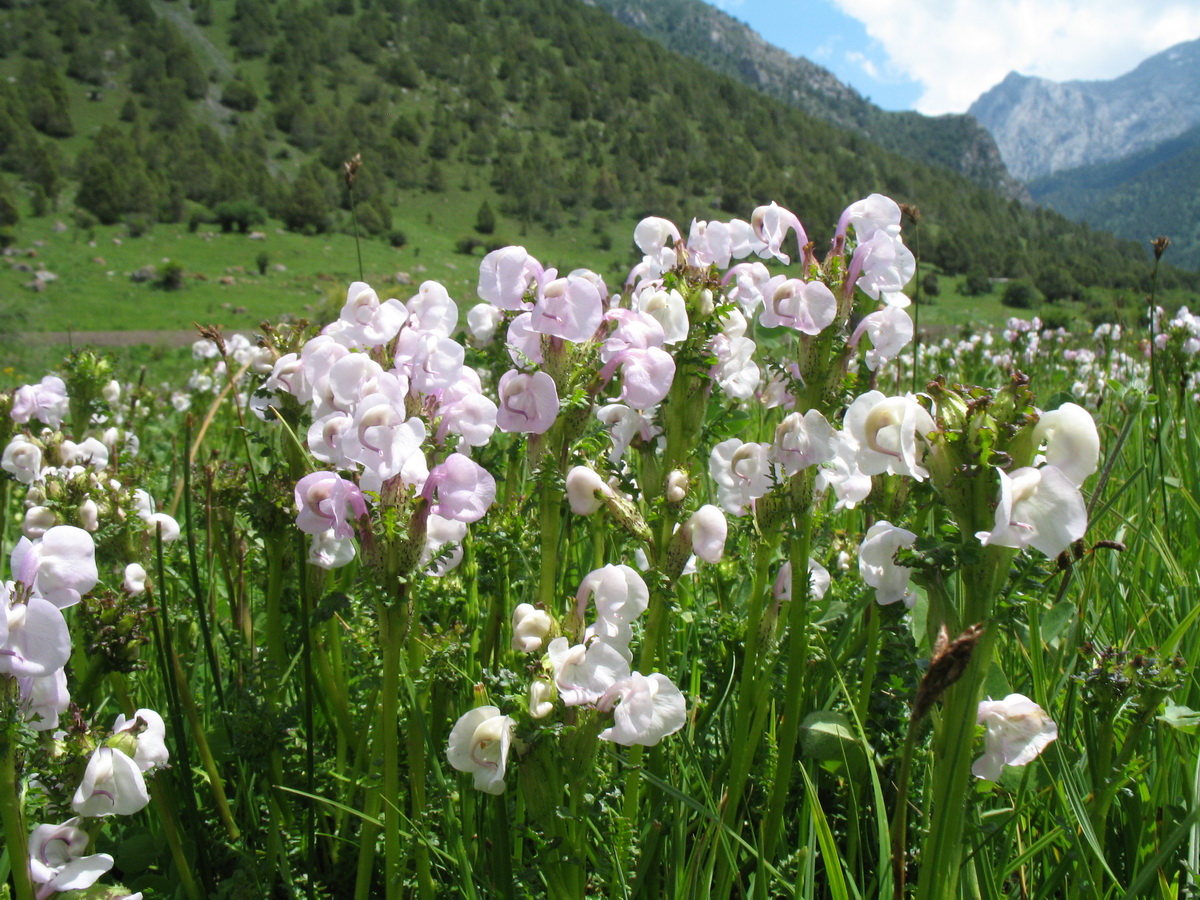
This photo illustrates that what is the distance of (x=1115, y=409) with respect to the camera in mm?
5508

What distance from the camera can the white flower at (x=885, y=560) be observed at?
129 cm

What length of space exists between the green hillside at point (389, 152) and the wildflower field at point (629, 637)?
22.3 m

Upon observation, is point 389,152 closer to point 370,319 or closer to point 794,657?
point 370,319

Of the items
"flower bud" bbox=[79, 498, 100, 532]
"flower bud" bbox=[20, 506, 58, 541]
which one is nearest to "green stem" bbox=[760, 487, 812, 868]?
"flower bud" bbox=[79, 498, 100, 532]

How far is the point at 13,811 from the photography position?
1125mm

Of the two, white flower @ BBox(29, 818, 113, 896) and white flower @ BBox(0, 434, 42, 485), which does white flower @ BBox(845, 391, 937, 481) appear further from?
white flower @ BBox(0, 434, 42, 485)

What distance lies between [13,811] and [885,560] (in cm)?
145

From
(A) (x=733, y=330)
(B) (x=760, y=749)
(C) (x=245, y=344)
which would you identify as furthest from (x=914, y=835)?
(C) (x=245, y=344)

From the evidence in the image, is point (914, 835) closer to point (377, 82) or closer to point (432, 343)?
point (432, 343)

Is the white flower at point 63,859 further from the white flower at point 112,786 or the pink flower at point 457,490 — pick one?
the pink flower at point 457,490

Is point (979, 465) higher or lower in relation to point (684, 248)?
lower

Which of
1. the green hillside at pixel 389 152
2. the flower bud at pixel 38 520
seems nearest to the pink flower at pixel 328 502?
the flower bud at pixel 38 520

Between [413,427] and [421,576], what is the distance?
282 millimetres

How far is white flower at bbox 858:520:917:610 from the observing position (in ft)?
4.25
